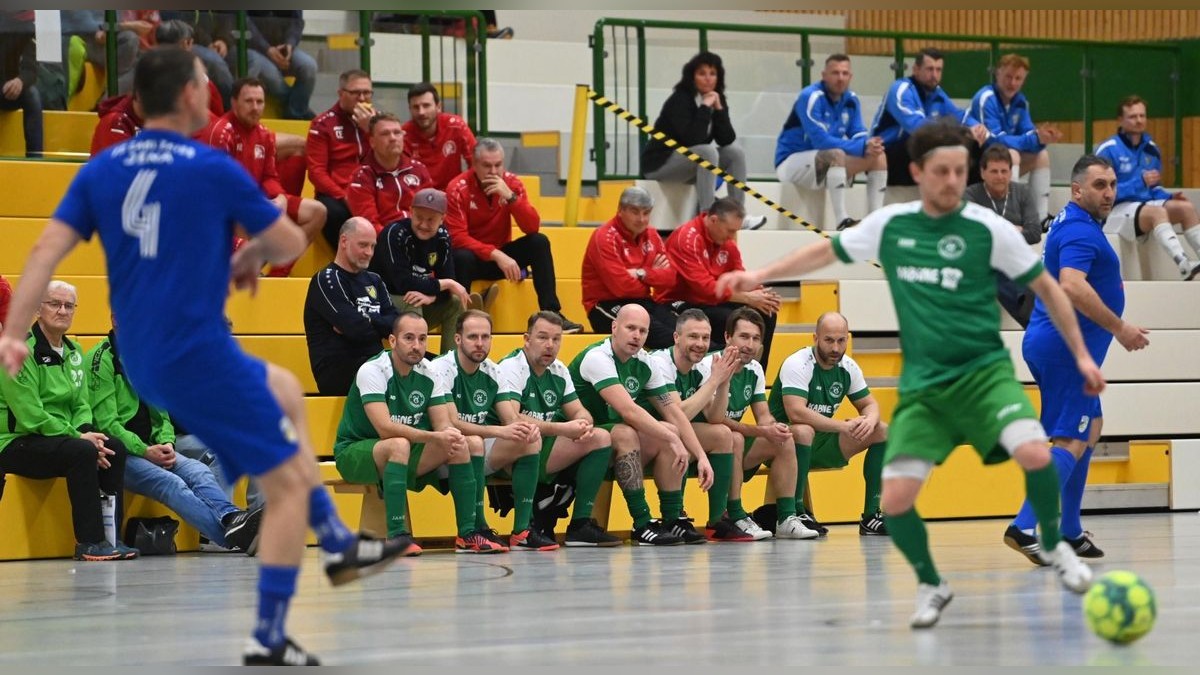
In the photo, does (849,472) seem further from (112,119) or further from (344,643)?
(344,643)

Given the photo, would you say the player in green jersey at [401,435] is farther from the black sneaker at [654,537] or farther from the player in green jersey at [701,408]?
the player in green jersey at [701,408]

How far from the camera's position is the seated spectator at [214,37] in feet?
42.0

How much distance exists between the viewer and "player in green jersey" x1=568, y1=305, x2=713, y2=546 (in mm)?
9953

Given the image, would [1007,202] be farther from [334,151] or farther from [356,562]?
[356,562]

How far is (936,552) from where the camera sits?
921 centimetres

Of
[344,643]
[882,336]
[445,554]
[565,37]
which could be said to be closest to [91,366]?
[445,554]

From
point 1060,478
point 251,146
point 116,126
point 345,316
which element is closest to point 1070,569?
point 1060,478

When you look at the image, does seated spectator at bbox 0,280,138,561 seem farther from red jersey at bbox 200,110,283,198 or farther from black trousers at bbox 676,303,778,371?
black trousers at bbox 676,303,778,371

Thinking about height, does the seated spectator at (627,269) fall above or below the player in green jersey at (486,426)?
above

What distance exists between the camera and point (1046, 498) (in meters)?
5.94

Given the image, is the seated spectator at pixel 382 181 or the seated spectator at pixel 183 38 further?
the seated spectator at pixel 183 38

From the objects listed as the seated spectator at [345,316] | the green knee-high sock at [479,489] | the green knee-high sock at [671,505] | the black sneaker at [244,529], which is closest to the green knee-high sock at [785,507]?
the green knee-high sock at [671,505]

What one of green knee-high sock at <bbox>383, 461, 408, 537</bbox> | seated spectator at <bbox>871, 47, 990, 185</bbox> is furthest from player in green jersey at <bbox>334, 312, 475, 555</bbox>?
seated spectator at <bbox>871, 47, 990, 185</bbox>

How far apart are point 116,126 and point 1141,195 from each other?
8749 mm
